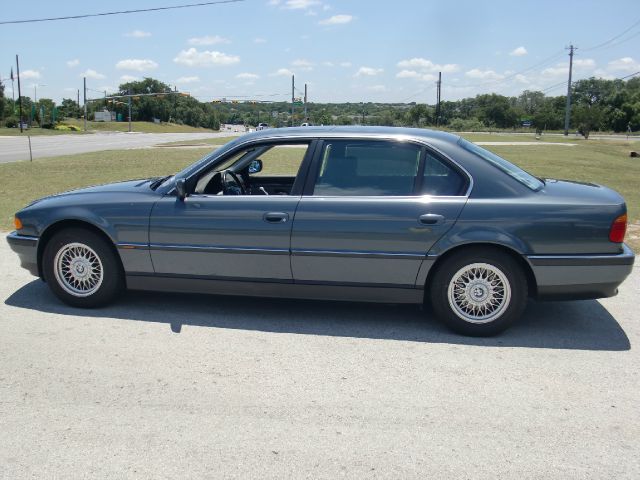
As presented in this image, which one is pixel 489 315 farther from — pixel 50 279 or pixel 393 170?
pixel 50 279

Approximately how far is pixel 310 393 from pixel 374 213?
5.05ft

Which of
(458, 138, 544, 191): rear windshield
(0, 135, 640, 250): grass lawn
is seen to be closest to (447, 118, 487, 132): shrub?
(0, 135, 640, 250): grass lawn

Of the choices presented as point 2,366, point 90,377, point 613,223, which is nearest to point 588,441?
point 613,223

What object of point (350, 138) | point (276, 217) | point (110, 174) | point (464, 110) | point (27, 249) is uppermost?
point (464, 110)

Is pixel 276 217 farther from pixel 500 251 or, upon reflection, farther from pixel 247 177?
pixel 500 251

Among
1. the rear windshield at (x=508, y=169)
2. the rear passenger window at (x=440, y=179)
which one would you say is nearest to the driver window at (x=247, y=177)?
the rear passenger window at (x=440, y=179)

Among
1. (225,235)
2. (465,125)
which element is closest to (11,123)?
(465,125)

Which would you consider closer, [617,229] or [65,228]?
[617,229]

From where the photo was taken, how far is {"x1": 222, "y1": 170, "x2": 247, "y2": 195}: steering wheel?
529 cm

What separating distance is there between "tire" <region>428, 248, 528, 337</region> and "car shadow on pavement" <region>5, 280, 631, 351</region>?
0.42 feet

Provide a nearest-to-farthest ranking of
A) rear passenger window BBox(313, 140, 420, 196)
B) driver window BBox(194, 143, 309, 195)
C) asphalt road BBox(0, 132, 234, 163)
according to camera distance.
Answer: rear passenger window BBox(313, 140, 420, 196) < driver window BBox(194, 143, 309, 195) < asphalt road BBox(0, 132, 234, 163)

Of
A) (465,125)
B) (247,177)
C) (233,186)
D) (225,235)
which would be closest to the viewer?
(225,235)

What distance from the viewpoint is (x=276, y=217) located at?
4793mm

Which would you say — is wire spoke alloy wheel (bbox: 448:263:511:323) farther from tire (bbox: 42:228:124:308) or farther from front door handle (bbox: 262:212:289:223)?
tire (bbox: 42:228:124:308)
